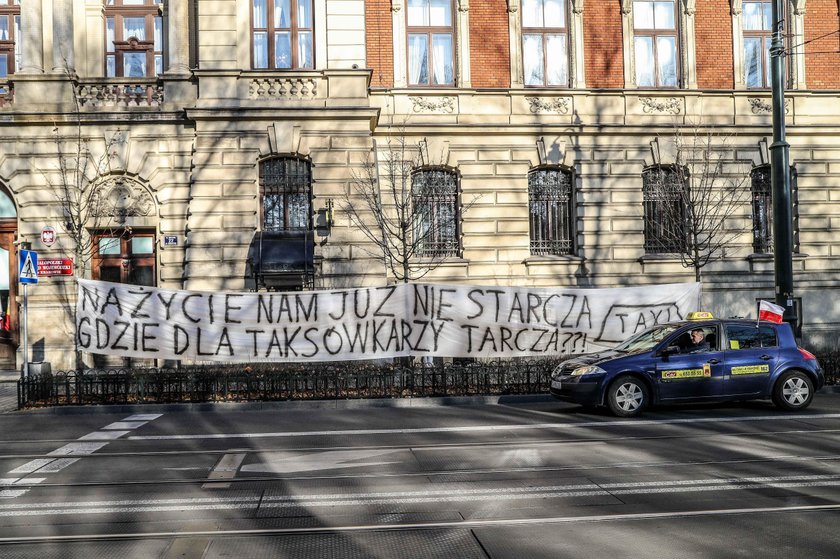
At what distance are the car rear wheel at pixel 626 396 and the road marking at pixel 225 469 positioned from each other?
623 centimetres

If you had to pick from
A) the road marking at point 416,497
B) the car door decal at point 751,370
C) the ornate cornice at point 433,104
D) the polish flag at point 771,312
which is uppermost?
the ornate cornice at point 433,104

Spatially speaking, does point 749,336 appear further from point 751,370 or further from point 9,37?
point 9,37

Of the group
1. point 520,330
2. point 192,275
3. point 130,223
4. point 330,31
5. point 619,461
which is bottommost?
point 619,461

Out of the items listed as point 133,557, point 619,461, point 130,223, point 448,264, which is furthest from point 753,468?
point 130,223

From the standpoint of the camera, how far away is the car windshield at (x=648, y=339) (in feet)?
47.0

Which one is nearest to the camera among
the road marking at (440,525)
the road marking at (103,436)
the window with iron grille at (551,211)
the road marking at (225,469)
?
the road marking at (440,525)

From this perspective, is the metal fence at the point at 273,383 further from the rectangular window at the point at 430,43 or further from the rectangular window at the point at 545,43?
the rectangular window at the point at 545,43

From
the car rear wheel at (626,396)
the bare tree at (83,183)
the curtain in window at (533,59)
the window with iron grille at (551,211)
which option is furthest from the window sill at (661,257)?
the bare tree at (83,183)

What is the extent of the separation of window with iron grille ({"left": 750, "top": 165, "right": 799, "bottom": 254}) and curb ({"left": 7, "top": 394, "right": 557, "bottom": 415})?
1203 cm

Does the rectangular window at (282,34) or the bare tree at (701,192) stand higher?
the rectangular window at (282,34)

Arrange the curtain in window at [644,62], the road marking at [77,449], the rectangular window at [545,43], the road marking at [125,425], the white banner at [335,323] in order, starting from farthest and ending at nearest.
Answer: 1. the curtain in window at [644,62]
2. the rectangular window at [545,43]
3. the white banner at [335,323]
4. the road marking at [125,425]
5. the road marking at [77,449]

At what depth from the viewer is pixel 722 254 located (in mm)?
24531

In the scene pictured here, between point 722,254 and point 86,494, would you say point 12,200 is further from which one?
point 722,254

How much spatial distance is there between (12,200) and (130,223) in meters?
3.30
